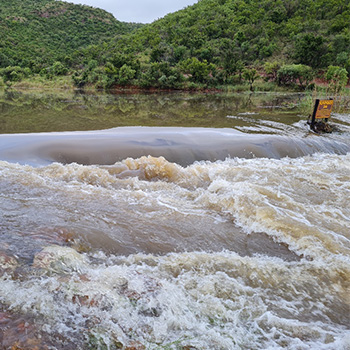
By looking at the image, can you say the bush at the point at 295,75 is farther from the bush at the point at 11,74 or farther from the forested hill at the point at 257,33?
the bush at the point at 11,74

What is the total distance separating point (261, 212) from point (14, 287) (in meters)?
3.07

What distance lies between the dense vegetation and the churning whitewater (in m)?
15.6

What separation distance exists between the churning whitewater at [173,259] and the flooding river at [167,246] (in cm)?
1

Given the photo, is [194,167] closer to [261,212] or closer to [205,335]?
[261,212]

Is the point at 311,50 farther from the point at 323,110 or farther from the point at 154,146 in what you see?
the point at 154,146

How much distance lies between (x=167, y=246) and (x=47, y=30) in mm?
65660

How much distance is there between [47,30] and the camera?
55406mm

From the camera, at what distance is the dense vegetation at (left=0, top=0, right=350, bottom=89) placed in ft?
90.0

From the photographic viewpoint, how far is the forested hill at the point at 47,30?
39.1m

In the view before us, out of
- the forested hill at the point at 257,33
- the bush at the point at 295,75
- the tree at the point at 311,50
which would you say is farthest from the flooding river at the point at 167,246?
the tree at the point at 311,50

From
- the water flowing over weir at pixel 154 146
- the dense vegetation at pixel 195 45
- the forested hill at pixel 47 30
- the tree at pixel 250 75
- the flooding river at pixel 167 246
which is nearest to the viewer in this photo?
the flooding river at pixel 167 246

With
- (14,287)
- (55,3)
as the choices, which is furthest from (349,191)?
(55,3)

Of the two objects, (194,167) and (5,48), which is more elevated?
(5,48)

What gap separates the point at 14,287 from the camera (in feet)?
6.70
